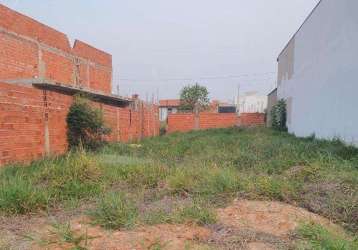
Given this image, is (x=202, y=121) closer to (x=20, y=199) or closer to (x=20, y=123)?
(x=20, y=123)

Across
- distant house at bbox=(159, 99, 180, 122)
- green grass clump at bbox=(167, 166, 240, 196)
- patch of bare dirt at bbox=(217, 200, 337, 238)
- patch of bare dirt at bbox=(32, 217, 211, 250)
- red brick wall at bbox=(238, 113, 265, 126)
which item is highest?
distant house at bbox=(159, 99, 180, 122)

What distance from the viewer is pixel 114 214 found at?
3.77 metres

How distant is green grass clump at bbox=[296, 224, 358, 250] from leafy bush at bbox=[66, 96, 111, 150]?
23.4ft

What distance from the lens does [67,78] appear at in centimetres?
1399

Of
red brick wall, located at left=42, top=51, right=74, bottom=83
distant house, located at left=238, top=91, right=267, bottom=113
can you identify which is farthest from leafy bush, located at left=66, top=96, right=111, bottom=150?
distant house, located at left=238, top=91, right=267, bottom=113

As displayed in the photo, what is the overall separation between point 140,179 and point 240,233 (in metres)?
2.51

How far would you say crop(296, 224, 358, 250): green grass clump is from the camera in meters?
2.92

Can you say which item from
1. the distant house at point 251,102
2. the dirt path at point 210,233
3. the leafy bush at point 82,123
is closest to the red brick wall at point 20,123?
the leafy bush at point 82,123

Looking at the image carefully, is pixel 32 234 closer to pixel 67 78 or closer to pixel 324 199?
pixel 324 199

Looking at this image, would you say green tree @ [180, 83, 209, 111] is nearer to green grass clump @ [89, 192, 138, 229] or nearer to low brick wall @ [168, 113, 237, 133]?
low brick wall @ [168, 113, 237, 133]

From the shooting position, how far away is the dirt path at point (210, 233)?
3137mm

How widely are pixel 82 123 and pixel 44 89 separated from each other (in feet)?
4.53

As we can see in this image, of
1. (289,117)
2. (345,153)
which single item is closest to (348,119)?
(345,153)

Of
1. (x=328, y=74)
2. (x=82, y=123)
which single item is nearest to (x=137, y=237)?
(x=82, y=123)
